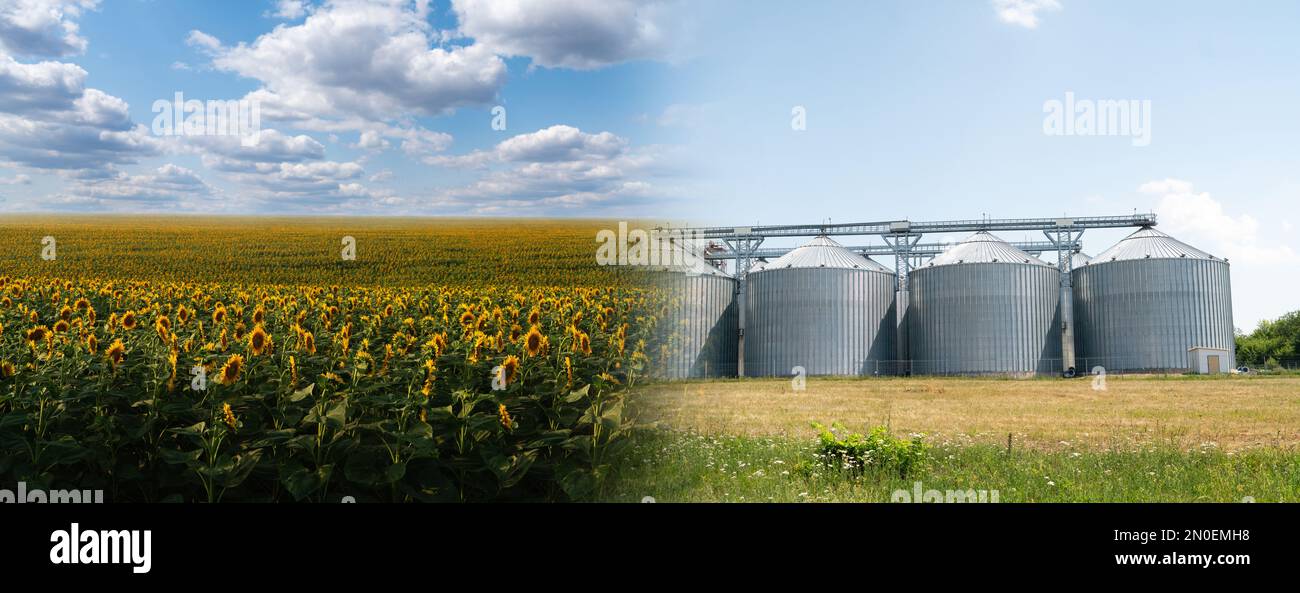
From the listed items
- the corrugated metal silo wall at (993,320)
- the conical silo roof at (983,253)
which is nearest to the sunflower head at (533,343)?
the corrugated metal silo wall at (993,320)

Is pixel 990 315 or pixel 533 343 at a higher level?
pixel 990 315

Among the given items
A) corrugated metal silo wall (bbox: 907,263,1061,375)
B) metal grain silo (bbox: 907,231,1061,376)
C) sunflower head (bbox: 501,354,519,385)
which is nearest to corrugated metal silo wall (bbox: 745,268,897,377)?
metal grain silo (bbox: 907,231,1061,376)

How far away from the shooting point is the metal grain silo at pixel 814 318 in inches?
1517

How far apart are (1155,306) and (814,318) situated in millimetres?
14861

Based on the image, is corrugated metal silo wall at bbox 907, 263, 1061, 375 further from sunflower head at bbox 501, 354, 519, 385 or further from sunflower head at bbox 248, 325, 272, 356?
sunflower head at bbox 248, 325, 272, 356

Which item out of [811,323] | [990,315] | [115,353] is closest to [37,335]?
[115,353]

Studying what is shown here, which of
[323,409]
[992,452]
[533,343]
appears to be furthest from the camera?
[992,452]

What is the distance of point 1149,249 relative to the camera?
1510 inches

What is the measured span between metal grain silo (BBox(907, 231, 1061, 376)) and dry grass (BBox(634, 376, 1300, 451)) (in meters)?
6.09

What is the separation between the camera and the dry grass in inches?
455

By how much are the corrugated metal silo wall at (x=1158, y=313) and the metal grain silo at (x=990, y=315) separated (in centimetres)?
205

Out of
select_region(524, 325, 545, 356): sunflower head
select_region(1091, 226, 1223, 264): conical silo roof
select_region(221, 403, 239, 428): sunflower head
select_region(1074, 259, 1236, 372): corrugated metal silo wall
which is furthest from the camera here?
select_region(1091, 226, 1223, 264): conical silo roof

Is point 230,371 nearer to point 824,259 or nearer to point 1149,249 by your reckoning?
point 824,259

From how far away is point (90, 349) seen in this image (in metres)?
5.91
